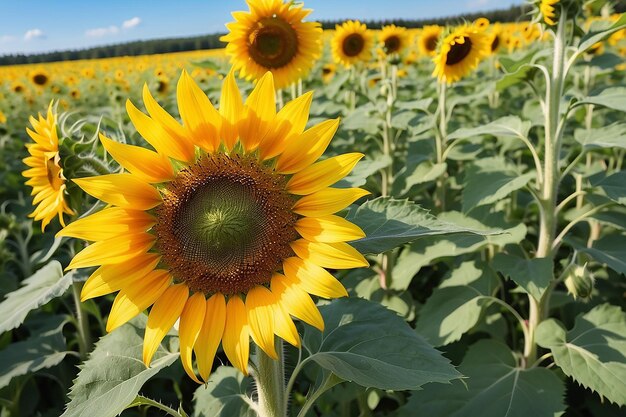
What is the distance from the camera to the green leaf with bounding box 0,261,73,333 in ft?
4.89

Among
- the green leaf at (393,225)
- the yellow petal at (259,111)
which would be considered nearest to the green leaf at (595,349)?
the green leaf at (393,225)

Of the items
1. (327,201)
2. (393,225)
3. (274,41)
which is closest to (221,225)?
(327,201)

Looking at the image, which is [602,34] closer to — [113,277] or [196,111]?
[196,111]

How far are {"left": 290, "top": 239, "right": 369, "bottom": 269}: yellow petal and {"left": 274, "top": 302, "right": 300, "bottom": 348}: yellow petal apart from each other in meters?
0.13

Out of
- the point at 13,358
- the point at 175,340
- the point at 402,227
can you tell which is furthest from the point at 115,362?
the point at 13,358

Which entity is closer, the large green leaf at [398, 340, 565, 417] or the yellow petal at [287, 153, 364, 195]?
the yellow petal at [287, 153, 364, 195]

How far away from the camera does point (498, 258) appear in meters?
2.15

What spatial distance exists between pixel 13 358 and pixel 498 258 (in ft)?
7.10

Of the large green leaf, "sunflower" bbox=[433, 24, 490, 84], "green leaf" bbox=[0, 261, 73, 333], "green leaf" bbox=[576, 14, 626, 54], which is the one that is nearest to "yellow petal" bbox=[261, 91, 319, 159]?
"green leaf" bbox=[0, 261, 73, 333]

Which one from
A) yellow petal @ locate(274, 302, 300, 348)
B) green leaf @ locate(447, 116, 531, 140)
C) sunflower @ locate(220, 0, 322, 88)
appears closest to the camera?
yellow petal @ locate(274, 302, 300, 348)

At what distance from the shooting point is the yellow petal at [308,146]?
1094 millimetres

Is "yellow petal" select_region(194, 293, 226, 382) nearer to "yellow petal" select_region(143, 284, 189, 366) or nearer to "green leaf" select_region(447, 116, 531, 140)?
Result: "yellow petal" select_region(143, 284, 189, 366)

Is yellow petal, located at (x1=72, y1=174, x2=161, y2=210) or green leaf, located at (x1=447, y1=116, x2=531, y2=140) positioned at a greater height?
yellow petal, located at (x1=72, y1=174, x2=161, y2=210)

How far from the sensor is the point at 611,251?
7.25ft
